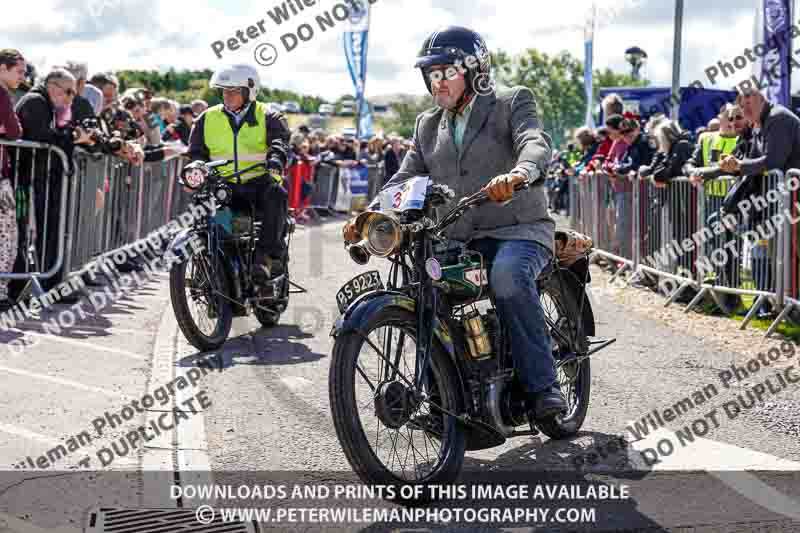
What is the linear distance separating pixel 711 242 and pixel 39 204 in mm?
5930

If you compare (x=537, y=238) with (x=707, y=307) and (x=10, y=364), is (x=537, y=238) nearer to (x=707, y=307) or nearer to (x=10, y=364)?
(x=10, y=364)

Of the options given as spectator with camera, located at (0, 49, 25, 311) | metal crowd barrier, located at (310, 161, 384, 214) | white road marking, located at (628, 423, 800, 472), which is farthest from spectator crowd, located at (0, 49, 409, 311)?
metal crowd barrier, located at (310, 161, 384, 214)

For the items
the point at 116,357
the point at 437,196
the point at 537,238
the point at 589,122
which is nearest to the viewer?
the point at 437,196

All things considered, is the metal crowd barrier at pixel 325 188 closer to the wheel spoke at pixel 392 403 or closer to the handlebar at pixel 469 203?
the handlebar at pixel 469 203

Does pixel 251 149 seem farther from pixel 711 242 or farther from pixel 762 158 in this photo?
pixel 711 242

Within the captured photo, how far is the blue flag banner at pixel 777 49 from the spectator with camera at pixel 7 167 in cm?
890

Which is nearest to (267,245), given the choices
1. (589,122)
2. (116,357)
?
(116,357)

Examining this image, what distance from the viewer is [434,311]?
456 cm

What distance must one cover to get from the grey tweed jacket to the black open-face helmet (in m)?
0.25

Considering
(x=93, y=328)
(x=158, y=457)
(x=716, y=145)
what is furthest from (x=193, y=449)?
(x=716, y=145)

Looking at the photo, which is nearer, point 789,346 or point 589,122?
point 789,346

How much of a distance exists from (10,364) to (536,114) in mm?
3942

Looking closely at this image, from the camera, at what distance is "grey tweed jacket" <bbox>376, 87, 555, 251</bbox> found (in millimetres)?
5055

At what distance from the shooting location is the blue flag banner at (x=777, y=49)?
1388 cm
